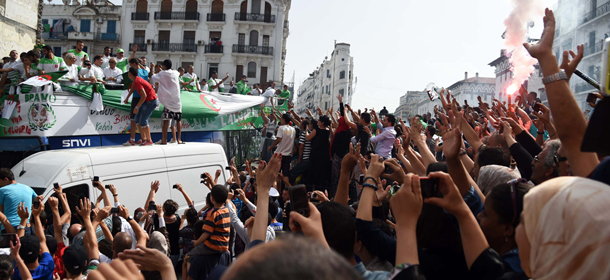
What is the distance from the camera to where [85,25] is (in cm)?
4347

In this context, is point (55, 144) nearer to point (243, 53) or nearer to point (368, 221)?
point (368, 221)

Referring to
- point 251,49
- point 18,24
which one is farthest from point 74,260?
point 251,49

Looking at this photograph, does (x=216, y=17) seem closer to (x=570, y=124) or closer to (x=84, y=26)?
(x=84, y=26)

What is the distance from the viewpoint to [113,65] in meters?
11.0

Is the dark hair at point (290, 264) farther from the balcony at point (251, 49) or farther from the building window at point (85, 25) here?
the building window at point (85, 25)

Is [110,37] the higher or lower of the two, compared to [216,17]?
lower

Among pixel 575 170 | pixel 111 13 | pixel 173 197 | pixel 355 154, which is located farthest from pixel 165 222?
pixel 111 13

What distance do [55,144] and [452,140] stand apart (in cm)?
806

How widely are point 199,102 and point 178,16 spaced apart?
3180cm

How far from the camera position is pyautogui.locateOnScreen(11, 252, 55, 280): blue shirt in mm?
3556

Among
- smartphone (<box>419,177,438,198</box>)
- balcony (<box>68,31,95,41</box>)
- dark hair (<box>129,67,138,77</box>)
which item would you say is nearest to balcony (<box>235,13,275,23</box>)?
balcony (<box>68,31,95,41</box>)

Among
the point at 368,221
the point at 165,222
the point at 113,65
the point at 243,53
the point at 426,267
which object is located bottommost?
the point at 165,222

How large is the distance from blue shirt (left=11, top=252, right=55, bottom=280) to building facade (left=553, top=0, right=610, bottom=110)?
30.8 metres

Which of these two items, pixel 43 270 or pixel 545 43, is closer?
pixel 545 43
